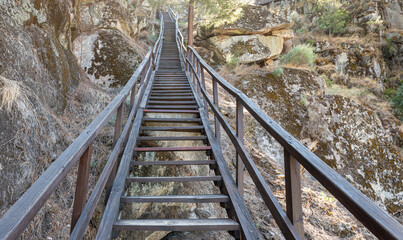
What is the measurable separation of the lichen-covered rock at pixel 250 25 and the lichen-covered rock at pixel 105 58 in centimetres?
578

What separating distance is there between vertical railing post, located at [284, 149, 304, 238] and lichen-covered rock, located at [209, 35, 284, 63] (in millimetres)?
9879

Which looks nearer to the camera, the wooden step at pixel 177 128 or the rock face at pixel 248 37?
the wooden step at pixel 177 128

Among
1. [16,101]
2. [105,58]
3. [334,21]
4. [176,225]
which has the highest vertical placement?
[334,21]

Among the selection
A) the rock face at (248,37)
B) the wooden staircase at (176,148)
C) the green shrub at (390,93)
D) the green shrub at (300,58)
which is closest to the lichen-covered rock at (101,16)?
the wooden staircase at (176,148)

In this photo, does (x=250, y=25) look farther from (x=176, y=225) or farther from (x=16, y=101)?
(x=176, y=225)

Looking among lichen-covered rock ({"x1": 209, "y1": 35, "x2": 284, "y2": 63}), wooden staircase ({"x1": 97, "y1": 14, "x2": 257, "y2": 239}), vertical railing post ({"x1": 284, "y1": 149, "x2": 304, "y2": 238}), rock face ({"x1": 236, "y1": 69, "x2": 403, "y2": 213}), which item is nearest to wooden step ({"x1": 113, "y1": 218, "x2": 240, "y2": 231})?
wooden staircase ({"x1": 97, "y1": 14, "x2": 257, "y2": 239})

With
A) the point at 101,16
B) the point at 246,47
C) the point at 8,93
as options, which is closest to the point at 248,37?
the point at 246,47

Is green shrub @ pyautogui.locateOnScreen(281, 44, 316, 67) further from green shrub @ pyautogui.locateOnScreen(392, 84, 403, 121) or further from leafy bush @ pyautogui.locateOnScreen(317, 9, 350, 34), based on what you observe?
leafy bush @ pyautogui.locateOnScreen(317, 9, 350, 34)

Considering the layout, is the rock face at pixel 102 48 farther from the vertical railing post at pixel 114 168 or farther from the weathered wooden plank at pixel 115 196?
the vertical railing post at pixel 114 168

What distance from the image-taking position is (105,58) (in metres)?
6.27

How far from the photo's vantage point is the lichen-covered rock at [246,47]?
35.2 feet

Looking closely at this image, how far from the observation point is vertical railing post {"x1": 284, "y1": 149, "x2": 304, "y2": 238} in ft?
4.16

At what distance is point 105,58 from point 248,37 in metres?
7.60

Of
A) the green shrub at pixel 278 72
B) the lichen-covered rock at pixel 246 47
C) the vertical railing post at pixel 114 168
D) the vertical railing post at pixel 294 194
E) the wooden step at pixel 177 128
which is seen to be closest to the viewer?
the vertical railing post at pixel 294 194
